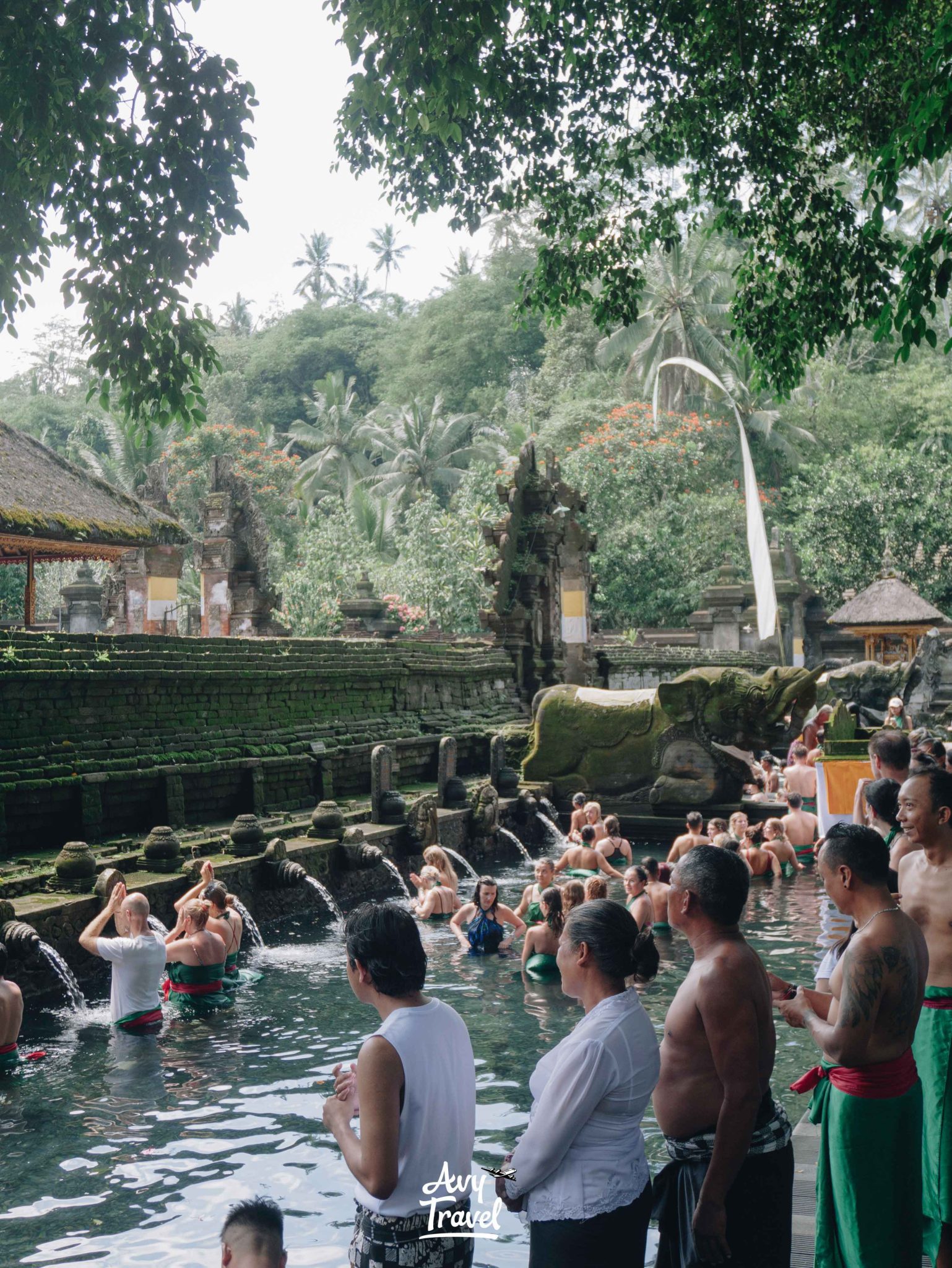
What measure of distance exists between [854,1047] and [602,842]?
1159 cm

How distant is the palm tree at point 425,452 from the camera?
4644 centimetres

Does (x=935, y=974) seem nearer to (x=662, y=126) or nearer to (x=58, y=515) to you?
(x=662, y=126)

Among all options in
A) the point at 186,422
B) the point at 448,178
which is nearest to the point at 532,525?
the point at 448,178

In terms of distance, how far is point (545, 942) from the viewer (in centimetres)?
1037

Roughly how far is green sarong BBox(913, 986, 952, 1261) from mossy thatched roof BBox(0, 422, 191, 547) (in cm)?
1397

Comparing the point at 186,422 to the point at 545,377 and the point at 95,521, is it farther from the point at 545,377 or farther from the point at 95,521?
the point at 545,377

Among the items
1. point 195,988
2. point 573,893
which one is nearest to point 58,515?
point 195,988

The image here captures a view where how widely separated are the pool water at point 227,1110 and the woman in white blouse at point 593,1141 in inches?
108

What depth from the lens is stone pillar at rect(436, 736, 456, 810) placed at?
18.0m

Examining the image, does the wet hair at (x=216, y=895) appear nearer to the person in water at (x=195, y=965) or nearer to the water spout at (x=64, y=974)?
the person in water at (x=195, y=965)

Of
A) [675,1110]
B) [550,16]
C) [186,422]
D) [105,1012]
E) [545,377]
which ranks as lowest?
[105,1012]

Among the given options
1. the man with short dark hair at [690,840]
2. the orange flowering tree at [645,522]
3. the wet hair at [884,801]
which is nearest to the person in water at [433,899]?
the man with short dark hair at [690,840]

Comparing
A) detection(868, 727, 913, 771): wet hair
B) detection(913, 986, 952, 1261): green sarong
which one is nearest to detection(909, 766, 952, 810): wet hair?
detection(913, 986, 952, 1261): green sarong

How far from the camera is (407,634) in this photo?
30.5 meters
